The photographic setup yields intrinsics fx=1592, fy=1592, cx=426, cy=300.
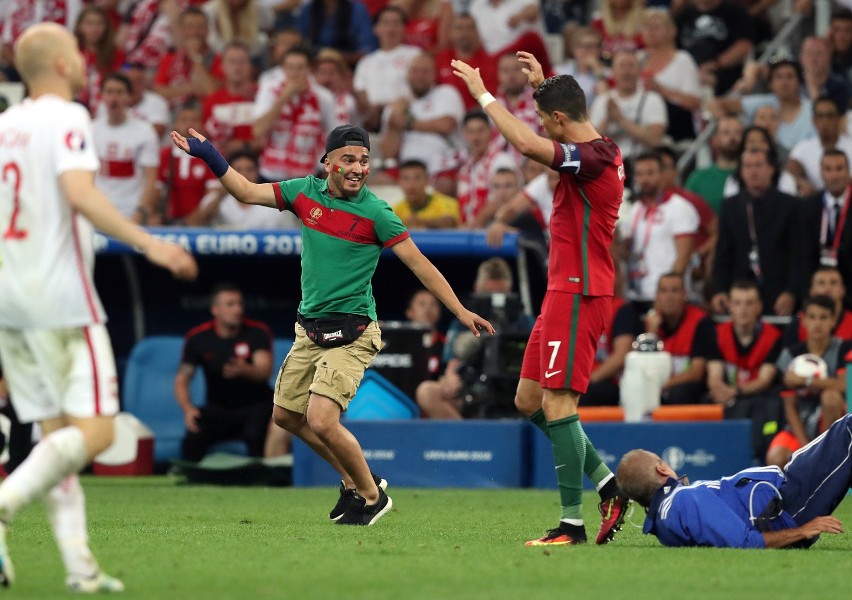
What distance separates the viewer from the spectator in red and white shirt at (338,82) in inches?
659

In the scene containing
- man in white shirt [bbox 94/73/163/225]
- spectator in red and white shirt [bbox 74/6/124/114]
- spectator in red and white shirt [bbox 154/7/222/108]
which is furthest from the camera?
spectator in red and white shirt [bbox 154/7/222/108]

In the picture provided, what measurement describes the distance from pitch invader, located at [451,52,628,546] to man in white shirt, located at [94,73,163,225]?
9.13 meters

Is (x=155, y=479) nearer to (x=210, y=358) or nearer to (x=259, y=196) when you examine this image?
(x=210, y=358)

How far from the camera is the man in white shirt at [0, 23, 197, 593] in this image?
5816 mm

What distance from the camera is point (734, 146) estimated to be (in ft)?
49.8

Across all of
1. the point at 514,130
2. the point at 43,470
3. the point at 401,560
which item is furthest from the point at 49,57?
the point at 401,560

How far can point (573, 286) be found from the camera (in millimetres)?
7832

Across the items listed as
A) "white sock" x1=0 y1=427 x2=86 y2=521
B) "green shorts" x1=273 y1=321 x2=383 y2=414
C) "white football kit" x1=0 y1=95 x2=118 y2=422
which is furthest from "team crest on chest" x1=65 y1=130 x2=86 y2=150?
"green shorts" x1=273 y1=321 x2=383 y2=414

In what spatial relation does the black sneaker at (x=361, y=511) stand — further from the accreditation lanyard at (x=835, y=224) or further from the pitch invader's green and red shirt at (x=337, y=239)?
the accreditation lanyard at (x=835, y=224)

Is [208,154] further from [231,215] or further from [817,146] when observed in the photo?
[817,146]

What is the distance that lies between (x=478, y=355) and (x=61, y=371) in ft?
26.0

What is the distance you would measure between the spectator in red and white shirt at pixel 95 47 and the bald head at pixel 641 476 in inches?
442

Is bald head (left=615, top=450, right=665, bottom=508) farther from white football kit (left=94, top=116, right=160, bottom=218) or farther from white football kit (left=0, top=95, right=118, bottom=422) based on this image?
white football kit (left=94, top=116, right=160, bottom=218)

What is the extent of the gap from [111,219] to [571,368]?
2.83 meters
